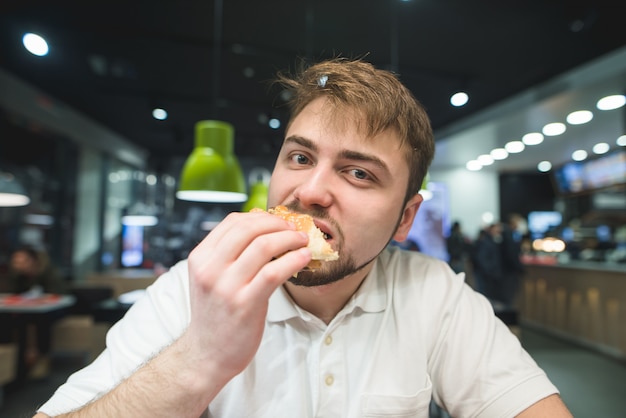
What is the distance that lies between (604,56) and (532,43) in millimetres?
1000

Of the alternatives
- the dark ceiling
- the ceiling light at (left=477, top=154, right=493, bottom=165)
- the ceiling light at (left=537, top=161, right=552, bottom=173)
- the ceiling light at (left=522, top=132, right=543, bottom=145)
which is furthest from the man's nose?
the ceiling light at (left=537, top=161, right=552, bottom=173)

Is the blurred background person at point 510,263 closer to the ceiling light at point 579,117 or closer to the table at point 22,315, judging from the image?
the ceiling light at point 579,117

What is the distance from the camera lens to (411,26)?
398cm

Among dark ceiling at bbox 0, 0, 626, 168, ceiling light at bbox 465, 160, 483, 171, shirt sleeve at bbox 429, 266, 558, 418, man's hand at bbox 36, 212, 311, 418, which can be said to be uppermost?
dark ceiling at bbox 0, 0, 626, 168

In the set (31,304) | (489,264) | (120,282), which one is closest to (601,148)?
(489,264)

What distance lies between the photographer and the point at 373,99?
115cm

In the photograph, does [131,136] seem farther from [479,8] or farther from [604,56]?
[604,56]

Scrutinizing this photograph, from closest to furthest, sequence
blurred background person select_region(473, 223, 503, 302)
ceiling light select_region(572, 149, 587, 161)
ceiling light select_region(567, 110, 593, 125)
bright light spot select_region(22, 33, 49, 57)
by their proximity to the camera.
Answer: bright light spot select_region(22, 33, 49, 57) → blurred background person select_region(473, 223, 503, 302) → ceiling light select_region(567, 110, 593, 125) → ceiling light select_region(572, 149, 587, 161)

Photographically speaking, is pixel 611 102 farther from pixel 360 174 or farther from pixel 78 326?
pixel 78 326

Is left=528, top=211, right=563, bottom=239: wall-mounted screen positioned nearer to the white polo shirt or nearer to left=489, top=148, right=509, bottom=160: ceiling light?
left=489, top=148, right=509, bottom=160: ceiling light

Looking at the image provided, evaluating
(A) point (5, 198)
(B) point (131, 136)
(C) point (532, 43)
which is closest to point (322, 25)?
(C) point (532, 43)

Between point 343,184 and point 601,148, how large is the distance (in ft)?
27.7

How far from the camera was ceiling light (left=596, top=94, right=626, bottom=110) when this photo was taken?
202 inches

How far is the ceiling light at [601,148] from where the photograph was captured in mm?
7130
